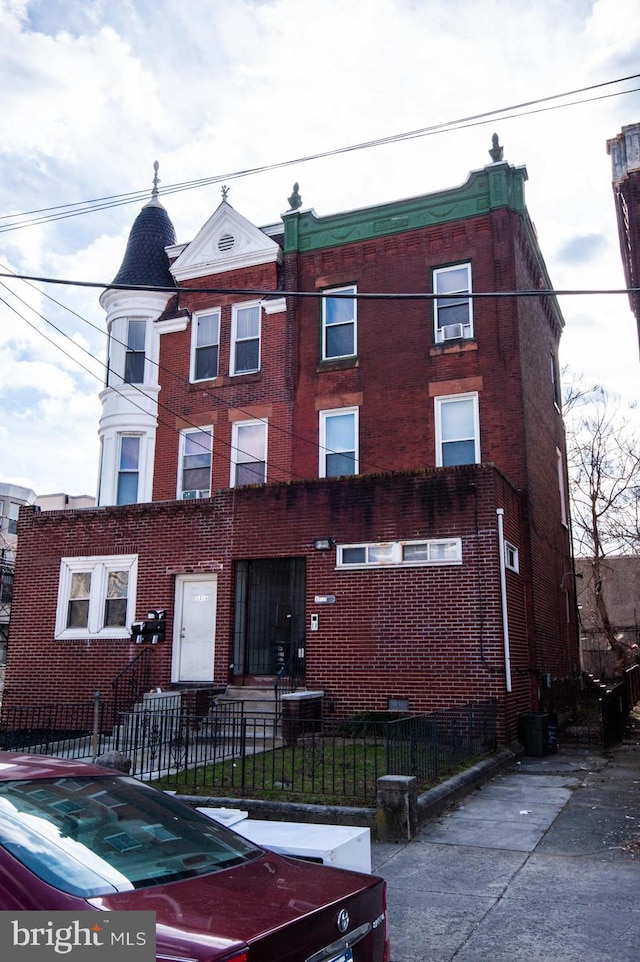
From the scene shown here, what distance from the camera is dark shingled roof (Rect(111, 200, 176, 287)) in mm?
22781

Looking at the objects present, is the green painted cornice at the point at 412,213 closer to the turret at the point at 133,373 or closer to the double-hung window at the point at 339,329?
the double-hung window at the point at 339,329

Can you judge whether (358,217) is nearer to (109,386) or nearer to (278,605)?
(109,386)

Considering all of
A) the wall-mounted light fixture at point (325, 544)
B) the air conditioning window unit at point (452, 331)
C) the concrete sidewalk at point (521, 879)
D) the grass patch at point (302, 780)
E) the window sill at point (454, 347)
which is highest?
the air conditioning window unit at point (452, 331)

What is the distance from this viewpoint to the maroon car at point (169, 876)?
2.90 meters

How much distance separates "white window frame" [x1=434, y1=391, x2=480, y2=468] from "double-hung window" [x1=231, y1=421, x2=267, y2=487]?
4.54 m

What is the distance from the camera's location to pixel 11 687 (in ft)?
60.0

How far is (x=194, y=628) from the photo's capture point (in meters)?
17.2

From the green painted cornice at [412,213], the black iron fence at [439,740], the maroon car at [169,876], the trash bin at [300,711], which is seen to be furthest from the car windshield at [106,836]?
the green painted cornice at [412,213]

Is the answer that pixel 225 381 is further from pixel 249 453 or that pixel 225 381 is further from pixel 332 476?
pixel 332 476

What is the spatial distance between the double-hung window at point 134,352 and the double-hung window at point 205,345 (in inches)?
60.0

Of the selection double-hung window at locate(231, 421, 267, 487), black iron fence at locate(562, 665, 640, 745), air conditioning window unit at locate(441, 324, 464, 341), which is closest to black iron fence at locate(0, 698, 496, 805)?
black iron fence at locate(562, 665, 640, 745)

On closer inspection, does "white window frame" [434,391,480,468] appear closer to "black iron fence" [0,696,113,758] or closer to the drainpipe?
the drainpipe

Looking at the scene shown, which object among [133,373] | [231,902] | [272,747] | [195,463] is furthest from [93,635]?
[231,902]

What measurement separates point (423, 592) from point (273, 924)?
1202cm
